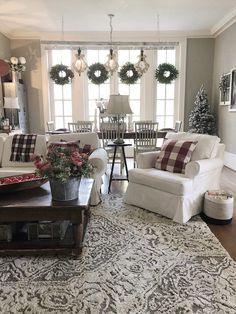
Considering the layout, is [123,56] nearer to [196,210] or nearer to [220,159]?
[220,159]

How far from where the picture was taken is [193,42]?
6289 millimetres

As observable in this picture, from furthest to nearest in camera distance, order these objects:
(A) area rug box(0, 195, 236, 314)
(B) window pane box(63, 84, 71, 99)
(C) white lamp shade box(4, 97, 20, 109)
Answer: (B) window pane box(63, 84, 71, 99)
(C) white lamp shade box(4, 97, 20, 109)
(A) area rug box(0, 195, 236, 314)

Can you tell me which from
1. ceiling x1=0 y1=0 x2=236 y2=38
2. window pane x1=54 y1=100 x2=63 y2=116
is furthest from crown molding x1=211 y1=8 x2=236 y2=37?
window pane x1=54 y1=100 x2=63 y2=116

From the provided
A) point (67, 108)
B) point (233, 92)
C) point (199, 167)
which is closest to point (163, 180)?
point (199, 167)

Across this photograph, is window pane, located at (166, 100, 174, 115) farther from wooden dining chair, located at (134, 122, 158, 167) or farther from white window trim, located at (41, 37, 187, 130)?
wooden dining chair, located at (134, 122, 158, 167)

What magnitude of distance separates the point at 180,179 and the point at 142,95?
4248 mm

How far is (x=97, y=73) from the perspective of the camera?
620 cm

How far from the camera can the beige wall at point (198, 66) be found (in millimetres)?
6285

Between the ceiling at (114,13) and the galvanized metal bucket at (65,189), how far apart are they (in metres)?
3.57

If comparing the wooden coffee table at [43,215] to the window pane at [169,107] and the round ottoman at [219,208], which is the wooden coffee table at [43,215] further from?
the window pane at [169,107]

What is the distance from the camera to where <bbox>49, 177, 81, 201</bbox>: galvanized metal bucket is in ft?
6.84

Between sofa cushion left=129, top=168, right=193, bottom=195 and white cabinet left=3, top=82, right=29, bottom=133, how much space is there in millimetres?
3564

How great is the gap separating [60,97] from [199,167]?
4.79 metres

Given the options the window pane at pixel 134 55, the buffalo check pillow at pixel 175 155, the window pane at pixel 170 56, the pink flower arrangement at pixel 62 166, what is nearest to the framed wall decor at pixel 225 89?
the window pane at pixel 170 56
